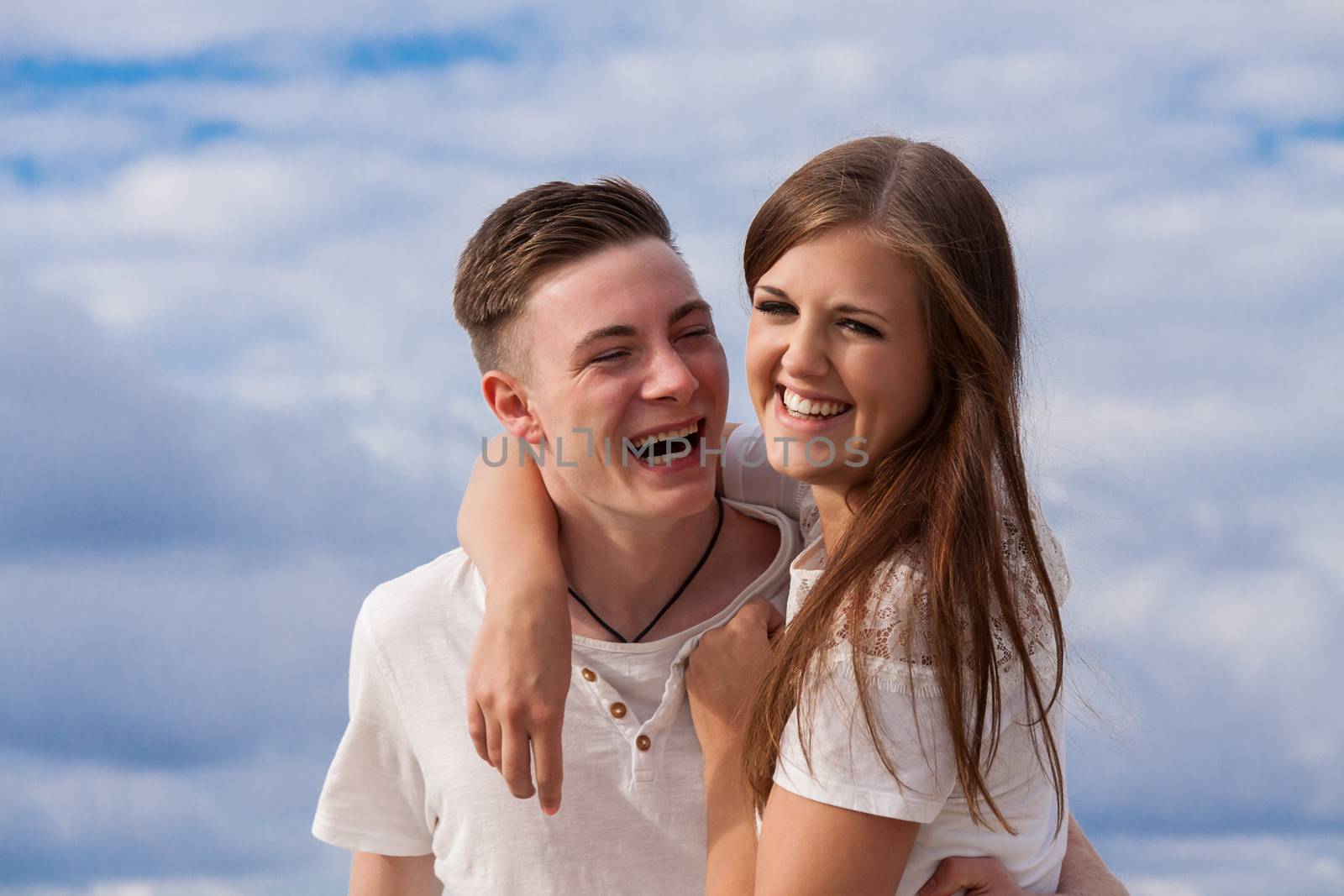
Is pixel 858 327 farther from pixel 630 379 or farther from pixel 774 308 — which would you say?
pixel 630 379

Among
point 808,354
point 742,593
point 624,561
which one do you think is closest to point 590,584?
point 624,561

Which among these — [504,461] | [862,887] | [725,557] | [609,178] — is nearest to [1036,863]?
[862,887]

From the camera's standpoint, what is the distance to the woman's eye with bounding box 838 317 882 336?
9.28 ft

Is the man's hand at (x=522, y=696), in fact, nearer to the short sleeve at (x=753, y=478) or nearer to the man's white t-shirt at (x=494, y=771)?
the man's white t-shirt at (x=494, y=771)

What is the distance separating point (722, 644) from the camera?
336cm

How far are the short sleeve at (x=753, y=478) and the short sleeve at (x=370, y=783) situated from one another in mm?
1001

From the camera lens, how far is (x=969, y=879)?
9.53 feet

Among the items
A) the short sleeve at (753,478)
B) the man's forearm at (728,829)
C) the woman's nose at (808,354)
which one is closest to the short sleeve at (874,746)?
the man's forearm at (728,829)

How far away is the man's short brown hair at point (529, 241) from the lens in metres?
3.58

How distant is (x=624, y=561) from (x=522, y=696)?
2.01ft

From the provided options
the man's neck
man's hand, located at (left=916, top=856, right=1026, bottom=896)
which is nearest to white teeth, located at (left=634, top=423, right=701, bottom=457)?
the man's neck

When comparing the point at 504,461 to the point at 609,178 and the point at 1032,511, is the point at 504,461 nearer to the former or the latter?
the point at 609,178

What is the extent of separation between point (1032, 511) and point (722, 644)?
0.78 metres

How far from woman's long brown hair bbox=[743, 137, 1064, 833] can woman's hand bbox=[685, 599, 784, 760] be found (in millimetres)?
262
